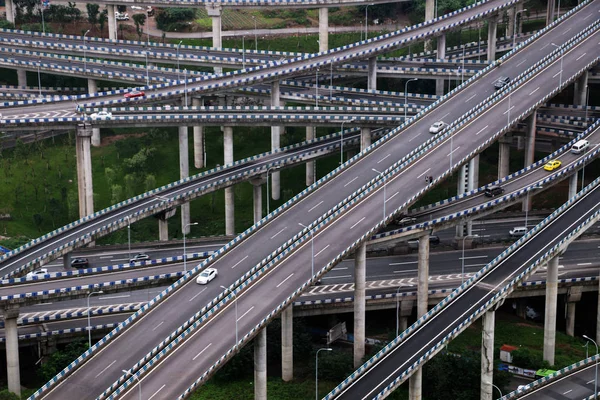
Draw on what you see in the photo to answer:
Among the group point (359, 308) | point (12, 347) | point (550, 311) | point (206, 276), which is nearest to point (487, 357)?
point (550, 311)

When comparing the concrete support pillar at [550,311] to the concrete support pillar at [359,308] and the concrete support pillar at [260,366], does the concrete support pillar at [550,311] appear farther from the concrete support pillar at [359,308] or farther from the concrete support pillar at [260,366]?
the concrete support pillar at [260,366]

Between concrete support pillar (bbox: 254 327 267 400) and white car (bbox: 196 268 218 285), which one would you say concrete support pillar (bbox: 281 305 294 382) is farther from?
white car (bbox: 196 268 218 285)

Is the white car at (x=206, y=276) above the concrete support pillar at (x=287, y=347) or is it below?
above

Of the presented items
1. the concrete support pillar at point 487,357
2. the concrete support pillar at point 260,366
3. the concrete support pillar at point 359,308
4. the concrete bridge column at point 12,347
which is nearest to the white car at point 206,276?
the concrete support pillar at point 260,366

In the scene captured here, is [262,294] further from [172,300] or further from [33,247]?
[33,247]

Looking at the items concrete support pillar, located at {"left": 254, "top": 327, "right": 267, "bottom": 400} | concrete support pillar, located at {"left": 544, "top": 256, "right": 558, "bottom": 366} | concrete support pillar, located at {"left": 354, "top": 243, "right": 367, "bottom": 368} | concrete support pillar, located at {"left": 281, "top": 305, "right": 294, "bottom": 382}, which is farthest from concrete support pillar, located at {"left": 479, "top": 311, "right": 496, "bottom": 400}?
concrete support pillar, located at {"left": 254, "top": 327, "right": 267, "bottom": 400}

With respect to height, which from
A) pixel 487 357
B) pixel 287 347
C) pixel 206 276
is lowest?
pixel 287 347

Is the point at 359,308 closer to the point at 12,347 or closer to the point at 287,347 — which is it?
the point at 287,347
